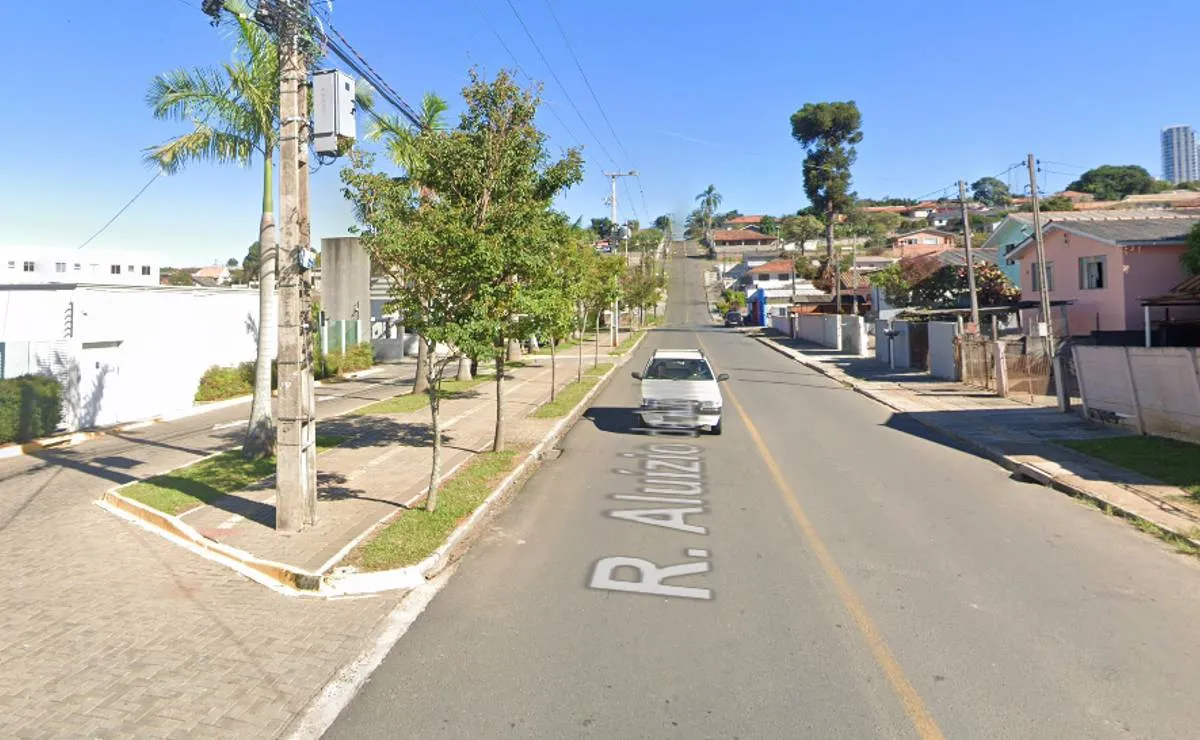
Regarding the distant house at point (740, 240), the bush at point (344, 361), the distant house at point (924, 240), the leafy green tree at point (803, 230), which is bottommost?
the bush at point (344, 361)

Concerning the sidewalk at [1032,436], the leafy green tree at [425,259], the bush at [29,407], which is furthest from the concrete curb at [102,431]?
the sidewalk at [1032,436]

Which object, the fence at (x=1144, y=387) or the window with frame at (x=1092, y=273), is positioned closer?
the fence at (x=1144, y=387)

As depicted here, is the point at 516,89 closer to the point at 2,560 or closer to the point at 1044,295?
the point at 2,560

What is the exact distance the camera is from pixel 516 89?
11.1 metres

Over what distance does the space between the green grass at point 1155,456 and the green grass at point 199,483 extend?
12220 mm

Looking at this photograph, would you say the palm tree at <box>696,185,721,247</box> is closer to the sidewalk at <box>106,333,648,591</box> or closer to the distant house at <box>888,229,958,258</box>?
the distant house at <box>888,229,958,258</box>

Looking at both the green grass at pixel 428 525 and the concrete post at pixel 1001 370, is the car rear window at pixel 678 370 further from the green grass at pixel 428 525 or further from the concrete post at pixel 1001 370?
the concrete post at pixel 1001 370

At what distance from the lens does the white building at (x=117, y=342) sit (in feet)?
55.4

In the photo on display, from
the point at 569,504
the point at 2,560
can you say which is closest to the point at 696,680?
the point at 569,504

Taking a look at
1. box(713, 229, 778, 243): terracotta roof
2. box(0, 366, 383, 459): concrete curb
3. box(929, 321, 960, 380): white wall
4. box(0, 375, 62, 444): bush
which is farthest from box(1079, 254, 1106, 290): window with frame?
box(713, 229, 778, 243): terracotta roof

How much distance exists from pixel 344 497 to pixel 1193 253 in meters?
25.2

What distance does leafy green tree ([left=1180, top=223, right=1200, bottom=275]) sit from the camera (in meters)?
23.8

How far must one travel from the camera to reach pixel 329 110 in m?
8.30

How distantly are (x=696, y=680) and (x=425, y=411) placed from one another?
1515cm
